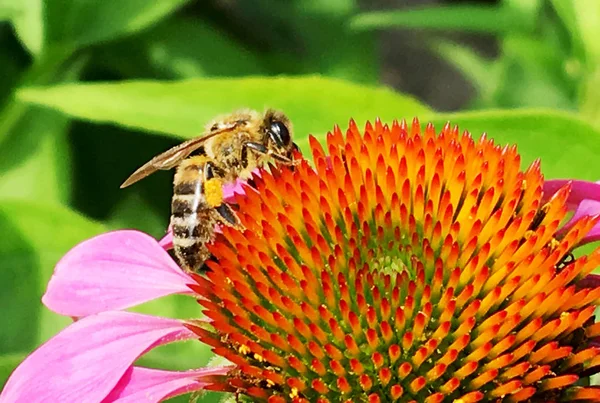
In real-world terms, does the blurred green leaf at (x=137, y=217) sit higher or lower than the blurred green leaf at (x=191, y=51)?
lower

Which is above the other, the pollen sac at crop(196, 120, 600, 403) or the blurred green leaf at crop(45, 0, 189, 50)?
the blurred green leaf at crop(45, 0, 189, 50)

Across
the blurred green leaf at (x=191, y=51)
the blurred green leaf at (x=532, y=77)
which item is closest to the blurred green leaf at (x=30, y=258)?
the blurred green leaf at (x=191, y=51)

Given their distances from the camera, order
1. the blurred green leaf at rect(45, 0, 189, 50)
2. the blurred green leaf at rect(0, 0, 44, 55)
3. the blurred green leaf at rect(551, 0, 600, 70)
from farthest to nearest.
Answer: the blurred green leaf at rect(45, 0, 189, 50), the blurred green leaf at rect(0, 0, 44, 55), the blurred green leaf at rect(551, 0, 600, 70)

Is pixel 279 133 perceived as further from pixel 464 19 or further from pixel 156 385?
pixel 464 19

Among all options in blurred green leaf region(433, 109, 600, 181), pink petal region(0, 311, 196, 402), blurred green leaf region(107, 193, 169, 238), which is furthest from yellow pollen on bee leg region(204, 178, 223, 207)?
blurred green leaf region(107, 193, 169, 238)

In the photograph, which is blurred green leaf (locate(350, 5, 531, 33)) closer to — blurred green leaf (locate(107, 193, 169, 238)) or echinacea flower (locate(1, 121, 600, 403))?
blurred green leaf (locate(107, 193, 169, 238))

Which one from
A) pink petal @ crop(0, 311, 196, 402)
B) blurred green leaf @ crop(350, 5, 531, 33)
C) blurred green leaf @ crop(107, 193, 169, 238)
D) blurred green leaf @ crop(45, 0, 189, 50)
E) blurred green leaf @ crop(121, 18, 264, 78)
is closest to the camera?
pink petal @ crop(0, 311, 196, 402)

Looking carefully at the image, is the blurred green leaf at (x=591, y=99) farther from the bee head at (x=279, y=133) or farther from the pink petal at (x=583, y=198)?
the bee head at (x=279, y=133)

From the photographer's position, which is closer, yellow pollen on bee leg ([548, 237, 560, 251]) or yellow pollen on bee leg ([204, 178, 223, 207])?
yellow pollen on bee leg ([548, 237, 560, 251])

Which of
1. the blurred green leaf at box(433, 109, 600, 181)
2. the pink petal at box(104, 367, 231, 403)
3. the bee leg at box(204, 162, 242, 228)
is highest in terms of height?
the blurred green leaf at box(433, 109, 600, 181)
